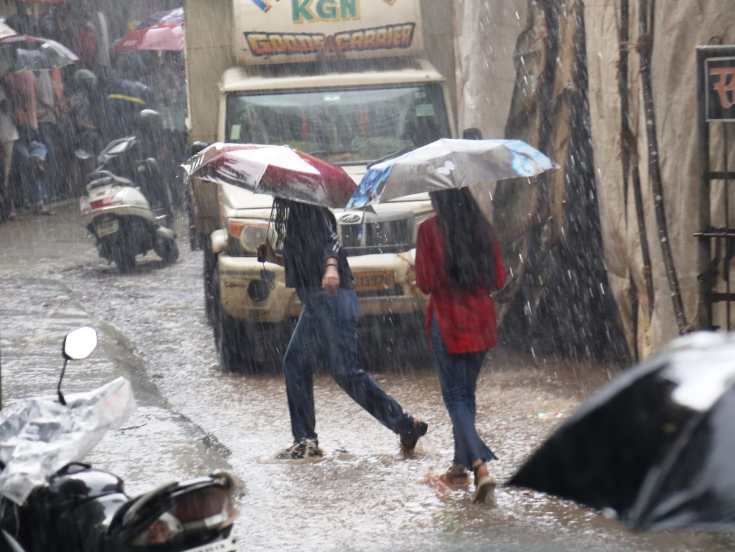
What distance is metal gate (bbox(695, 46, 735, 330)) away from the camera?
6871 mm

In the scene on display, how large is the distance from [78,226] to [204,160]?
10.8 meters

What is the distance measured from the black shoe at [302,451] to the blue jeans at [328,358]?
0.05m

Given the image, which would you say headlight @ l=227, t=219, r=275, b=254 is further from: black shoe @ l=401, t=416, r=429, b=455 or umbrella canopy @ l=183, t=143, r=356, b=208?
black shoe @ l=401, t=416, r=429, b=455

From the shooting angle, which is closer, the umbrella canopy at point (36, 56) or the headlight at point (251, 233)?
the headlight at point (251, 233)

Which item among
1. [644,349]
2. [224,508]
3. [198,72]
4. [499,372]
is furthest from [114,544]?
[198,72]

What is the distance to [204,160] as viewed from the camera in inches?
306

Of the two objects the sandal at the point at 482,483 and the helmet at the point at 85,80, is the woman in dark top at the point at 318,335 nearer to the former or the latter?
the sandal at the point at 482,483

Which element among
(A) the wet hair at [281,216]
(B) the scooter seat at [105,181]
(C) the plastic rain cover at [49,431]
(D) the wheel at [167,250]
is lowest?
(D) the wheel at [167,250]

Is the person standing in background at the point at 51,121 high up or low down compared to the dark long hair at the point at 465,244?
down

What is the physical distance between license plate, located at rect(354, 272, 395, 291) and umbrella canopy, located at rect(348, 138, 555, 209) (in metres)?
2.55

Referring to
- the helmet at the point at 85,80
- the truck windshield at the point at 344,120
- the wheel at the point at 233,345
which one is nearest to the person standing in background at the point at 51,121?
the helmet at the point at 85,80

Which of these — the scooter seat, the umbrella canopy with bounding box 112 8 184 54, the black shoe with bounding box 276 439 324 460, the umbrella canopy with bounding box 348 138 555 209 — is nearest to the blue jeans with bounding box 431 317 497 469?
the umbrella canopy with bounding box 348 138 555 209

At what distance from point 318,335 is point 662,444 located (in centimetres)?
490

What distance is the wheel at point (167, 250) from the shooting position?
15.0 metres
